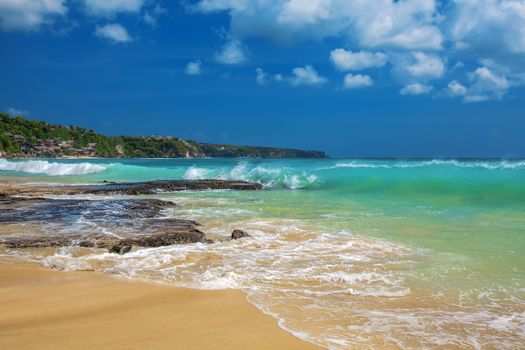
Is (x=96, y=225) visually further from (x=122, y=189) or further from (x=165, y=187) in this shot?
(x=165, y=187)

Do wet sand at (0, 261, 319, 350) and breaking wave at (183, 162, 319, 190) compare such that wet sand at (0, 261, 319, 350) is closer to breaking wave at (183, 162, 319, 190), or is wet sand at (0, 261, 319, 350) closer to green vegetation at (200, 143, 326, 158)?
breaking wave at (183, 162, 319, 190)

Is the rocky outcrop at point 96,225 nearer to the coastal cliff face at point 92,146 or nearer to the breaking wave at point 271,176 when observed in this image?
the breaking wave at point 271,176

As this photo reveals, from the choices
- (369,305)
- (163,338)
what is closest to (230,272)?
(369,305)

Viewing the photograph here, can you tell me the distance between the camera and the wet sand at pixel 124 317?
3.40m

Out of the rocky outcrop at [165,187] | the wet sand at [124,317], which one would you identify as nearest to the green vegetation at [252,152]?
the rocky outcrop at [165,187]

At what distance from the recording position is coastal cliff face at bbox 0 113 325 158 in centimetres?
10175

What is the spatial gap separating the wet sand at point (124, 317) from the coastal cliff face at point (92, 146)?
338 ft

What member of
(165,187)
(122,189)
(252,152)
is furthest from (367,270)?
(252,152)

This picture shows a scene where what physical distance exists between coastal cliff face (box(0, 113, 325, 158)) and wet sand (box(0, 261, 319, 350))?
103 metres

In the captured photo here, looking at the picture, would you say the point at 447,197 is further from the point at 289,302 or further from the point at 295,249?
the point at 289,302

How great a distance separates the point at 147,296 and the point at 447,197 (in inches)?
613

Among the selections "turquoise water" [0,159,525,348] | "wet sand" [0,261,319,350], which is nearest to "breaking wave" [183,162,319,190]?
"turquoise water" [0,159,525,348]

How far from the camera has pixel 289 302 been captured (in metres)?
4.72

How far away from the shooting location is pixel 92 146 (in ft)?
398
